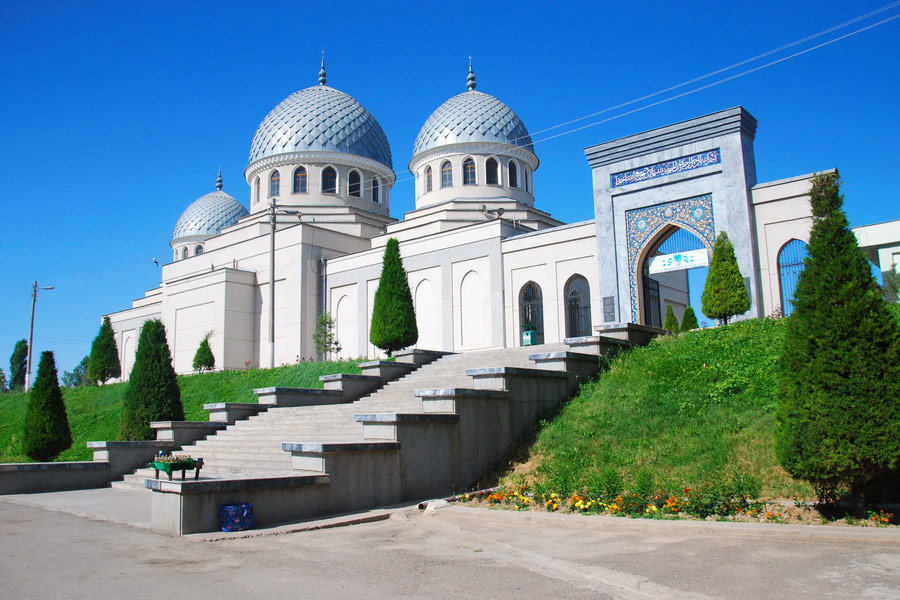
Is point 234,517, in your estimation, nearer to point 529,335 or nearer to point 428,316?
point 529,335

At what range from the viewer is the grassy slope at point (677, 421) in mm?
7996

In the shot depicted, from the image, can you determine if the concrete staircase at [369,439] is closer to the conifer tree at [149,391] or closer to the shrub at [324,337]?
the conifer tree at [149,391]

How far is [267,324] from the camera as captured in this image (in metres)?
27.0

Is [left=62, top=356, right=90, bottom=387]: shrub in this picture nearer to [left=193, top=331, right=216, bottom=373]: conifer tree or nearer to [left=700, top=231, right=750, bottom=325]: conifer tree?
[left=193, top=331, right=216, bottom=373]: conifer tree

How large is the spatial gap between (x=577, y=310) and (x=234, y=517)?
627 inches

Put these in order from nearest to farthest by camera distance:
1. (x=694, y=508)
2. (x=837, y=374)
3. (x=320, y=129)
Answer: (x=837, y=374)
(x=694, y=508)
(x=320, y=129)

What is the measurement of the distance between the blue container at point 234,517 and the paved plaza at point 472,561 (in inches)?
10.4

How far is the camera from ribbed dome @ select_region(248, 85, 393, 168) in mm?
29656

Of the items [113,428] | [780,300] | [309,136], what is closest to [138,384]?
[113,428]

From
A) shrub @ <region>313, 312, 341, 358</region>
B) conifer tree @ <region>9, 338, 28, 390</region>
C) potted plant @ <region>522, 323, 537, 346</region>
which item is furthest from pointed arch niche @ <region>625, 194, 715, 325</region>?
conifer tree @ <region>9, 338, 28, 390</region>

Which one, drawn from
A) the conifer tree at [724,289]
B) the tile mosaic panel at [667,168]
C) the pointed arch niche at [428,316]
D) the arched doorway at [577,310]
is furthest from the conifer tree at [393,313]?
the conifer tree at [724,289]

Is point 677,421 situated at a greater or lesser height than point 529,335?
lesser

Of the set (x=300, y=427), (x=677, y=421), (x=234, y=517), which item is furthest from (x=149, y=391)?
(x=677, y=421)

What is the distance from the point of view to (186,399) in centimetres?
1916
